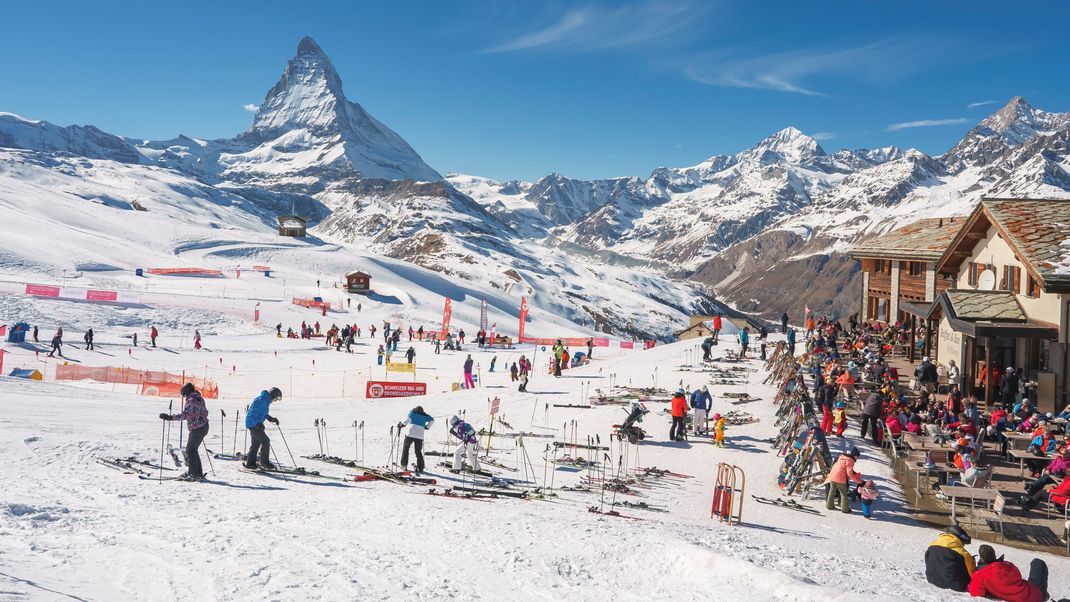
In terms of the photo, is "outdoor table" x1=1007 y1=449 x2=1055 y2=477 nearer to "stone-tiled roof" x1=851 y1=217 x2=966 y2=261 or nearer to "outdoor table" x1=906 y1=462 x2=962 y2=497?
"outdoor table" x1=906 y1=462 x2=962 y2=497

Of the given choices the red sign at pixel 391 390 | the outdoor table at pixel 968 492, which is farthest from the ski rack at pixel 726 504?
the red sign at pixel 391 390

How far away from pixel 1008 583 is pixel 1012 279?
18868mm

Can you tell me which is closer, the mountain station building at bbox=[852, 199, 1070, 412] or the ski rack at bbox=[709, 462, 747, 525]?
the ski rack at bbox=[709, 462, 747, 525]

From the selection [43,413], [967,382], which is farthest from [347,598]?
[967,382]

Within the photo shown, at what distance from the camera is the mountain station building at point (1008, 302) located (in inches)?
807

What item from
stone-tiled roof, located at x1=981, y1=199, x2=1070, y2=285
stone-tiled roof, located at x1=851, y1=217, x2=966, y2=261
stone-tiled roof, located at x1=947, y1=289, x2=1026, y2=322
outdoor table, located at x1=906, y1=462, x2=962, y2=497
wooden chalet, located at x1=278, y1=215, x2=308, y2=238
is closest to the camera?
outdoor table, located at x1=906, y1=462, x2=962, y2=497

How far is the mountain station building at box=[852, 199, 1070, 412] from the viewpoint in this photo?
67.3 ft

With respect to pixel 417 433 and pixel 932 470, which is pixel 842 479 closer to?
pixel 932 470

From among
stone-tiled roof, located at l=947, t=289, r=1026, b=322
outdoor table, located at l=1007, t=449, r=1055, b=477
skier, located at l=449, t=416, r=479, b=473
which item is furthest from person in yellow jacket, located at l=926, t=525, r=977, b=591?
stone-tiled roof, located at l=947, t=289, r=1026, b=322

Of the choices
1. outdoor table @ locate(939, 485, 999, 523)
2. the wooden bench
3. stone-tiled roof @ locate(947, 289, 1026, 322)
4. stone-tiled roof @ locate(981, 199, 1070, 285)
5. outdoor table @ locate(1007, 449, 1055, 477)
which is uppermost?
stone-tiled roof @ locate(981, 199, 1070, 285)

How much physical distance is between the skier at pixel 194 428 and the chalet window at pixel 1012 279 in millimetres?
23847

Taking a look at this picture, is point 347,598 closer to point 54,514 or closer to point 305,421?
point 54,514

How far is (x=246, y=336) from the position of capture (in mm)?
46906

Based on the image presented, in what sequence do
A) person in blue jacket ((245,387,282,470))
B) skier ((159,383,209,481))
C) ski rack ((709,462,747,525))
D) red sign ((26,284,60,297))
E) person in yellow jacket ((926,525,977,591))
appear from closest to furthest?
person in yellow jacket ((926,525,977,591)) → ski rack ((709,462,747,525)) → skier ((159,383,209,481)) → person in blue jacket ((245,387,282,470)) → red sign ((26,284,60,297))
